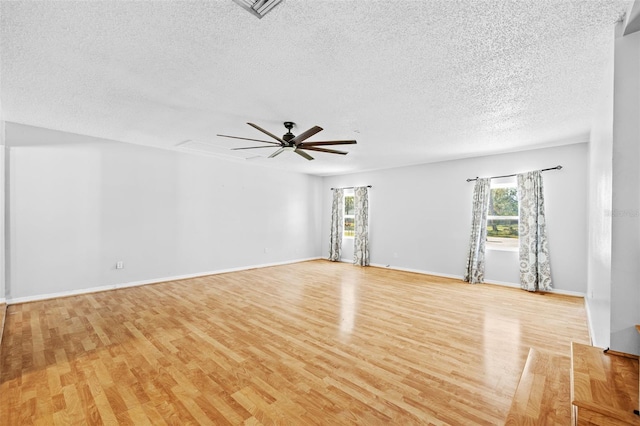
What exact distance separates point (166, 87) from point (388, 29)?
2.20 meters

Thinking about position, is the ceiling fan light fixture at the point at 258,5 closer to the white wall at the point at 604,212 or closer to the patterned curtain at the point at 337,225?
the white wall at the point at 604,212

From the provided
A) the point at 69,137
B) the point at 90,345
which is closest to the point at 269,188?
the point at 69,137

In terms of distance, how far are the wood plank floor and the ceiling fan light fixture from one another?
98.3 inches

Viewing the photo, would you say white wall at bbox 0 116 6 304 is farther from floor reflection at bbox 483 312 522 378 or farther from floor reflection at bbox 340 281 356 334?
floor reflection at bbox 483 312 522 378

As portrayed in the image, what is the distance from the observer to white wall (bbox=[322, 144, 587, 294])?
4.56 metres

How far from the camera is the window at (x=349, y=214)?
8.17 m

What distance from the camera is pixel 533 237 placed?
480 centimetres

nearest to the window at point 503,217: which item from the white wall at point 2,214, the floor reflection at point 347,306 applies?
the floor reflection at point 347,306

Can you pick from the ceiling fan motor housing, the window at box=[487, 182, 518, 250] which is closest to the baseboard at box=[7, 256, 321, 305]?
the ceiling fan motor housing

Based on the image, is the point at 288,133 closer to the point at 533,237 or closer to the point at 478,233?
the point at 478,233

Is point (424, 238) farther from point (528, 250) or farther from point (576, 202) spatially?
point (576, 202)

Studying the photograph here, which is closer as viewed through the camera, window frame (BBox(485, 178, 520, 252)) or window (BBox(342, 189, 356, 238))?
window frame (BBox(485, 178, 520, 252))

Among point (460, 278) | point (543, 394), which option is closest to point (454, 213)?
point (460, 278)

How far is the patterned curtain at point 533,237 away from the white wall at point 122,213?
5529mm
